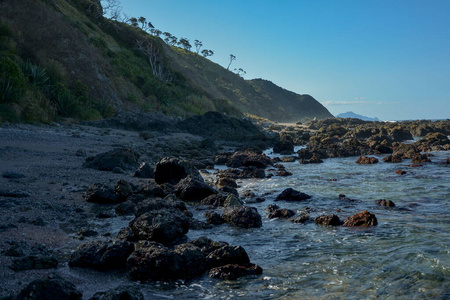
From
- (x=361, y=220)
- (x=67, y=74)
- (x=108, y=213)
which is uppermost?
(x=67, y=74)

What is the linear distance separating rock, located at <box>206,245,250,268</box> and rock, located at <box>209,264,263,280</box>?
13 centimetres

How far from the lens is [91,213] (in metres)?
6.39

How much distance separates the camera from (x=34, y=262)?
12.6 ft

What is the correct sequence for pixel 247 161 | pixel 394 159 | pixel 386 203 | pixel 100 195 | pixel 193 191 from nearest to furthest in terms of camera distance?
pixel 100 195, pixel 386 203, pixel 193 191, pixel 247 161, pixel 394 159

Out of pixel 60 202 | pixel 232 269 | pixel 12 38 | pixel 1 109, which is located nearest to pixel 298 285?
pixel 232 269

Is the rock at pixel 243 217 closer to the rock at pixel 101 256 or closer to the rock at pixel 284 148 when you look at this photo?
the rock at pixel 101 256

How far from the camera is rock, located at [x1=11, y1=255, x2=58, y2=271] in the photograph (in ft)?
12.2

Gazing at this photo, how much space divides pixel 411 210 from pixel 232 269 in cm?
500

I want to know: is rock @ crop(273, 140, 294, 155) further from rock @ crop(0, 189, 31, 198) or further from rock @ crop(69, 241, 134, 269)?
rock @ crop(69, 241, 134, 269)

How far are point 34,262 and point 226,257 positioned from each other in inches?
82.1

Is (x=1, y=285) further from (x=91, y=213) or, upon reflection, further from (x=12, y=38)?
(x=12, y=38)

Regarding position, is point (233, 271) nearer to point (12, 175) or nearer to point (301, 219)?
point (301, 219)

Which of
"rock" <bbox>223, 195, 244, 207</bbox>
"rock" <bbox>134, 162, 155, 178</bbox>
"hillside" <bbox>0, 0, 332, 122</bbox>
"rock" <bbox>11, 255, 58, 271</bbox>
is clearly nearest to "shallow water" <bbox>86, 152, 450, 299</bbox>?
"rock" <bbox>223, 195, 244, 207</bbox>

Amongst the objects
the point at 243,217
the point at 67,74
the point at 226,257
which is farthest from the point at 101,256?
the point at 67,74
